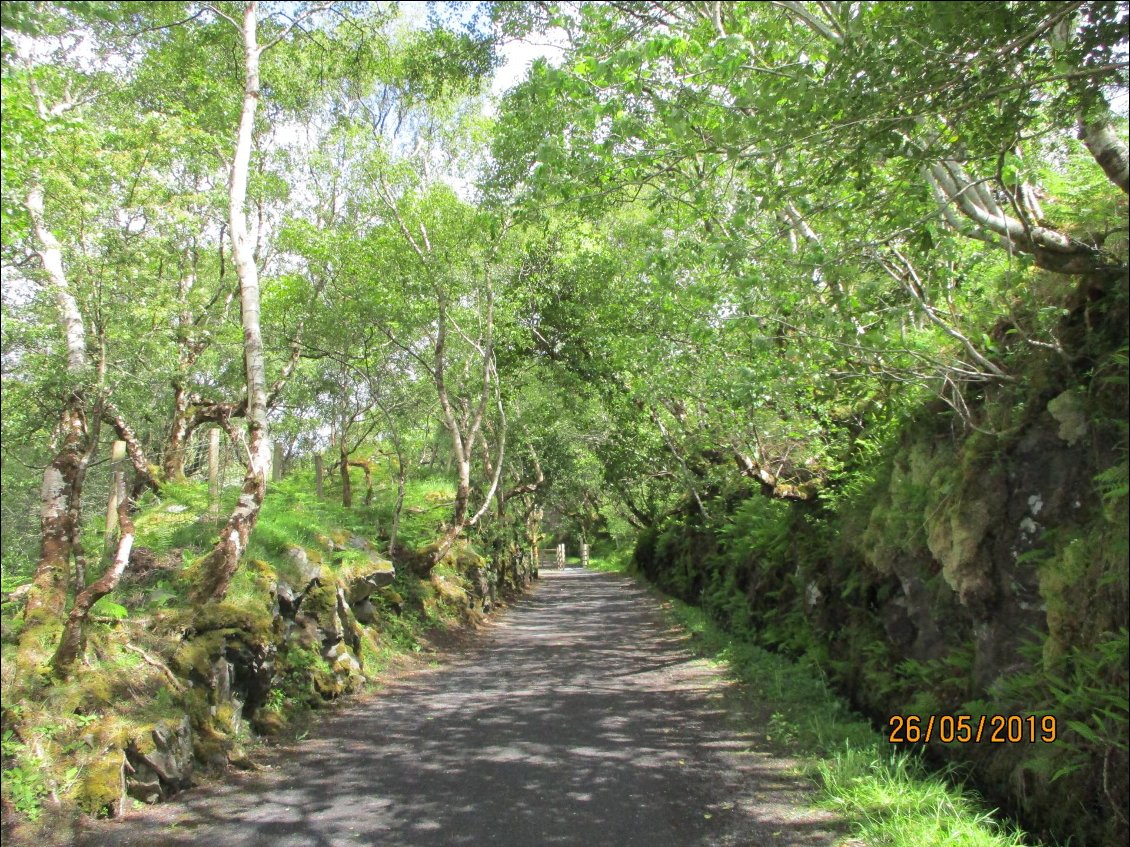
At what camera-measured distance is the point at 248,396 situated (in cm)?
802

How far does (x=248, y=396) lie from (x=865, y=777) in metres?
7.15

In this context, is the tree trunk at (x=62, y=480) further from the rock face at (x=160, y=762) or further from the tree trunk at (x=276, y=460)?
the tree trunk at (x=276, y=460)

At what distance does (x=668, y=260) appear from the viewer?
6621mm

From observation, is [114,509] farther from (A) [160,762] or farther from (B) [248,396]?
(A) [160,762]

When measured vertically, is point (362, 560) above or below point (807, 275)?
below

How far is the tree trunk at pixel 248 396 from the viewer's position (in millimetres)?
7660

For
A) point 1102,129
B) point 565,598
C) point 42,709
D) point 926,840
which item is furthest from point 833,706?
point 565,598

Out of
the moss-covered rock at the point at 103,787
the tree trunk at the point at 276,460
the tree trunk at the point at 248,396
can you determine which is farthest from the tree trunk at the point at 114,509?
the tree trunk at the point at 276,460

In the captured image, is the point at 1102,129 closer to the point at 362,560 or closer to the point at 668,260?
the point at 668,260

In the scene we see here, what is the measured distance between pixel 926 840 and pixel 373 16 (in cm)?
1154

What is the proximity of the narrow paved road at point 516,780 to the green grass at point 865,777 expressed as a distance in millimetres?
296

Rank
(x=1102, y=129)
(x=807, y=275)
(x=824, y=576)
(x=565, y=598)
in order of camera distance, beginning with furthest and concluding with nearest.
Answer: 1. (x=565, y=598)
2. (x=824, y=576)
3. (x=807, y=275)
4. (x=1102, y=129)

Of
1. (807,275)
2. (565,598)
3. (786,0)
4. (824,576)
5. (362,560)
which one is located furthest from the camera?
(565,598)
